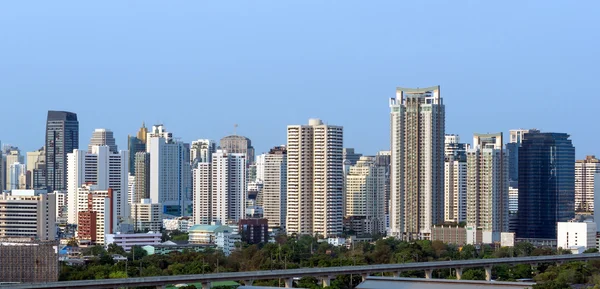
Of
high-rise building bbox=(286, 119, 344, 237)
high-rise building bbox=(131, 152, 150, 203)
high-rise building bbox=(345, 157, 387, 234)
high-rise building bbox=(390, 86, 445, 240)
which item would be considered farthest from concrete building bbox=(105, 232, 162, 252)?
high-rise building bbox=(131, 152, 150, 203)

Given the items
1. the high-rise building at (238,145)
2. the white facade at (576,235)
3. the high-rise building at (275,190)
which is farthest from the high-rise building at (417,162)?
the high-rise building at (238,145)

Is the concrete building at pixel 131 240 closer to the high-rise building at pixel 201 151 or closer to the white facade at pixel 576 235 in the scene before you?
the white facade at pixel 576 235

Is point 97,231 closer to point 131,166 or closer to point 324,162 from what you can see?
point 324,162

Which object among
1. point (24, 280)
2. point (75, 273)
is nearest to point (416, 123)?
point (75, 273)

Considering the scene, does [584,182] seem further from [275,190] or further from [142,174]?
[142,174]

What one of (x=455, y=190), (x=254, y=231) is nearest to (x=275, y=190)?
(x=455, y=190)

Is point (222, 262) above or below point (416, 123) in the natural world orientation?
below

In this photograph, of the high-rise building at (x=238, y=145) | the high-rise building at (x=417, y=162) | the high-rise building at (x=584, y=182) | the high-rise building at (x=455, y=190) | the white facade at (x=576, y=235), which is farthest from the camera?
the high-rise building at (x=238, y=145)
